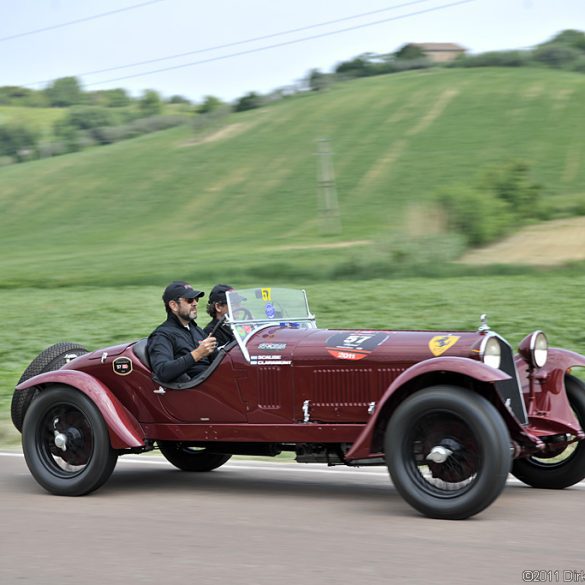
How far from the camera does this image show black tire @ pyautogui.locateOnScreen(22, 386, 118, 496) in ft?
22.5

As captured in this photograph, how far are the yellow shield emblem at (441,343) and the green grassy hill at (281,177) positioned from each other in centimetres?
2441

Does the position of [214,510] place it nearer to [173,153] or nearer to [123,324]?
[123,324]

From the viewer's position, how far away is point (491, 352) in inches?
243

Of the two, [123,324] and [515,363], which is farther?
[123,324]

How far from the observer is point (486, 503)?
222 inches

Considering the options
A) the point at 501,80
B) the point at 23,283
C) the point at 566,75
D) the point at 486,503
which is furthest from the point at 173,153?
the point at 486,503

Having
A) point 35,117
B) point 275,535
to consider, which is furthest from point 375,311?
point 35,117

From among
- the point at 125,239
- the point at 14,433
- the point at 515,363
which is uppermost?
the point at 515,363

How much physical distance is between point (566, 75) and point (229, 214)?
2579 cm

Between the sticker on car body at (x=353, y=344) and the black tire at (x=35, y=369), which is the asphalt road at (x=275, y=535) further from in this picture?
the sticker on car body at (x=353, y=344)

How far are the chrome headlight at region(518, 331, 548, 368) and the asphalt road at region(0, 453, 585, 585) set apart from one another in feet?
2.84

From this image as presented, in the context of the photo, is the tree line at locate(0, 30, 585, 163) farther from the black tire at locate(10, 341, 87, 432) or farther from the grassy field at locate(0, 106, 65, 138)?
the black tire at locate(10, 341, 87, 432)

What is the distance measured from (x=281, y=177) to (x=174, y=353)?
150 feet

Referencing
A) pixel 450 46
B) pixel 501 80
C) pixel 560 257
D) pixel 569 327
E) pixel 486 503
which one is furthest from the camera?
pixel 450 46
